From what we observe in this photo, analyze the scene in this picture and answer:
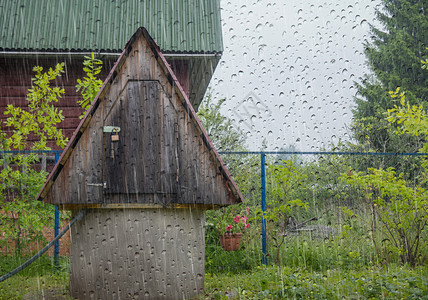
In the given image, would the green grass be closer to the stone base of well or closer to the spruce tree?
the stone base of well

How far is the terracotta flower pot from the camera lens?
7.16 metres

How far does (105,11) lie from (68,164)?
275 inches

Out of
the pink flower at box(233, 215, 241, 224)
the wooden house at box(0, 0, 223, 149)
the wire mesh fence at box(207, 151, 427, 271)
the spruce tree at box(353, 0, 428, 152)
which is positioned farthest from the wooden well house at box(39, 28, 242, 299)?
the spruce tree at box(353, 0, 428, 152)

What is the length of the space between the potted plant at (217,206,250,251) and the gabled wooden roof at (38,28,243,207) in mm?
2883

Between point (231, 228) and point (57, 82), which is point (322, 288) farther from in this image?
point (57, 82)

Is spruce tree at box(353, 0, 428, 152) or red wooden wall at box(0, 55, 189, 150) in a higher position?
spruce tree at box(353, 0, 428, 152)

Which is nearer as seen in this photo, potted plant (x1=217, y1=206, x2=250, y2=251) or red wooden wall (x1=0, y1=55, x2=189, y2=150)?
potted plant (x1=217, y1=206, x2=250, y2=251)

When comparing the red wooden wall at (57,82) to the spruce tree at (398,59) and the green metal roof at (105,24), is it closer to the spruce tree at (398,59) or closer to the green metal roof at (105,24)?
the green metal roof at (105,24)

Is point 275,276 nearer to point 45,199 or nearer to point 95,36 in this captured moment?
point 45,199

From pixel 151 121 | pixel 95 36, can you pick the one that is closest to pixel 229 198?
pixel 151 121

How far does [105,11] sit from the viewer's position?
32.8ft

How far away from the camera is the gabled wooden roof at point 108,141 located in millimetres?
4215

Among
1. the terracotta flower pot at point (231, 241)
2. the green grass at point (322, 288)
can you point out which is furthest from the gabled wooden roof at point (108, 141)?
the terracotta flower pot at point (231, 241)

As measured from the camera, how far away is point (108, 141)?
4324 mm
